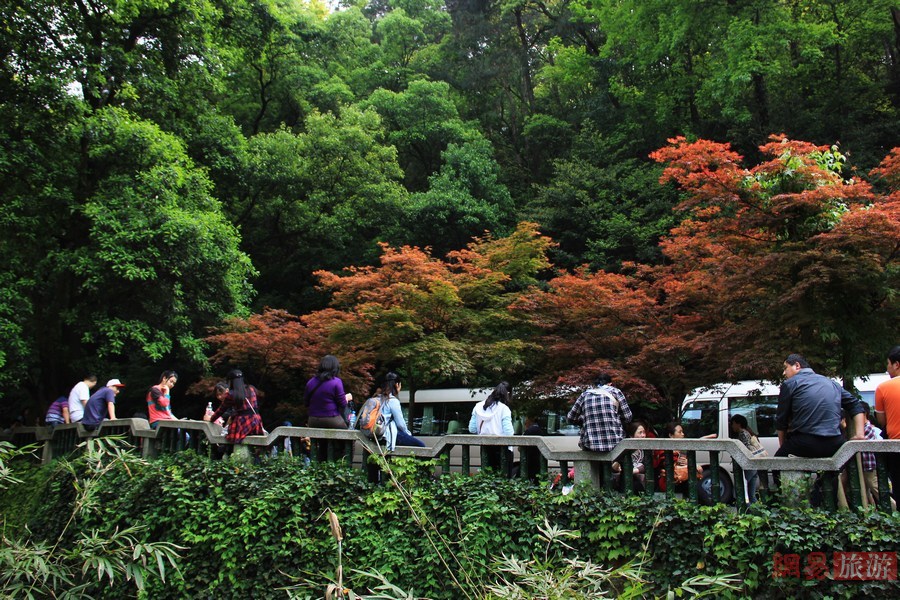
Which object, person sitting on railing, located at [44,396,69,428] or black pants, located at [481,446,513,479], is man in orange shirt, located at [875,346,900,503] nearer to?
black pants, located at [481,446,513,479]

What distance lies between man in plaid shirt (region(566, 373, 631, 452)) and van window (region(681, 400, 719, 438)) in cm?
642

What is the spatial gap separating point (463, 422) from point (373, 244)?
6.53 m

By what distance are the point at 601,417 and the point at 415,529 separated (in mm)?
2164

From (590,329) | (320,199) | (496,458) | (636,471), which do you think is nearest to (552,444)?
(496,458)

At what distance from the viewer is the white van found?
11359 mm

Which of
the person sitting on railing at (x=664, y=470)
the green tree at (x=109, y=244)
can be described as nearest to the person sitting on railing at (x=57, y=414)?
the green tree at (x=109, y=244)

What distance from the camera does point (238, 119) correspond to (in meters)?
23.8

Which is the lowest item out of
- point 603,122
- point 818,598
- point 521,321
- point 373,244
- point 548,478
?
point 818,598

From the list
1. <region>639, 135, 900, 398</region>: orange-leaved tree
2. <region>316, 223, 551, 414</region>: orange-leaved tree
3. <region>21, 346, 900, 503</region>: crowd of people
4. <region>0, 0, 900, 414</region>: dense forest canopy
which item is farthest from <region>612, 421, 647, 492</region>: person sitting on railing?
<region>316, 223, 551, 414</region>: orange-leaved tree

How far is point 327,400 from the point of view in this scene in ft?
26.3

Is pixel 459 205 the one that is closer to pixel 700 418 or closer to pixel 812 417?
pixel 700 418

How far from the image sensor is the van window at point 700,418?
1223 centimetres

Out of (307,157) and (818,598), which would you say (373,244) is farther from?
(818,598)

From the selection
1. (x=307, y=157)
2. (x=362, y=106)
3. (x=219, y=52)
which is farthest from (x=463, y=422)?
(x=362, y=106)
